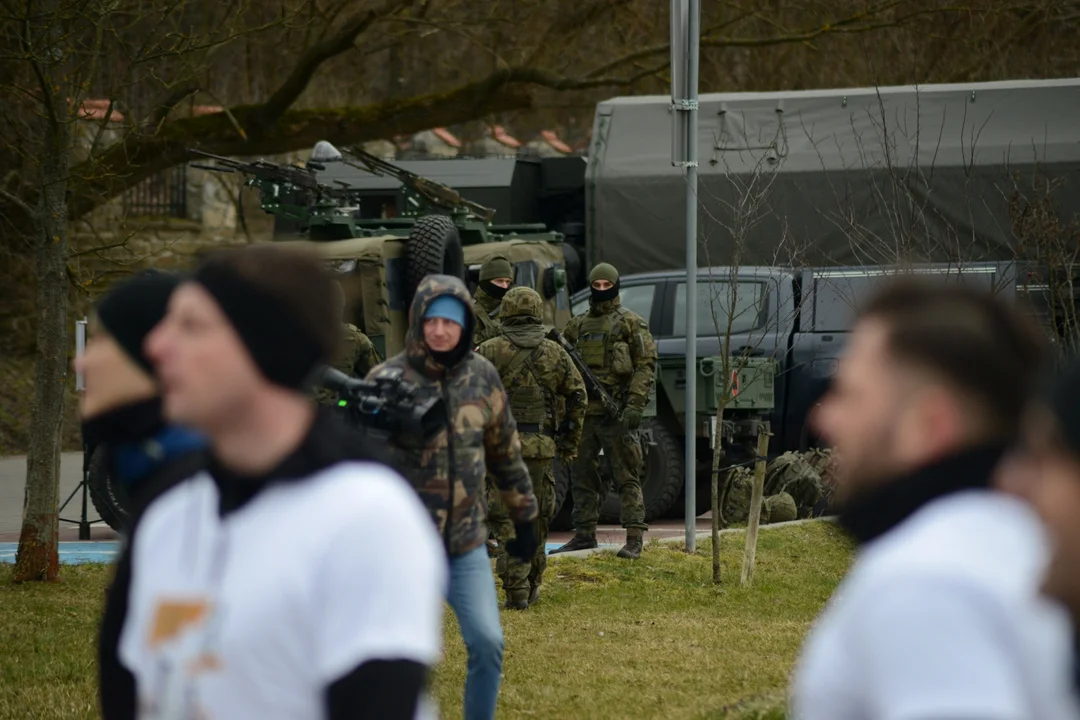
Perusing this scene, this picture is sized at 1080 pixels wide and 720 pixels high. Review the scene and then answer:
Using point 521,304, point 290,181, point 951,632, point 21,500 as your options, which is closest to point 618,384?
point 521,304

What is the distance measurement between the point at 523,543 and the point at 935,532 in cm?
370

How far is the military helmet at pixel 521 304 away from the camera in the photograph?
9.33 metres

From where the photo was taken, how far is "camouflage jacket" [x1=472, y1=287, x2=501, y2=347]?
10609mm

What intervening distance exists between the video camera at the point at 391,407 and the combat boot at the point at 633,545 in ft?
18.0

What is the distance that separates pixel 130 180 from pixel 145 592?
11.7m

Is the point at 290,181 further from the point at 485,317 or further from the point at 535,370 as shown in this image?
the point at 535,370

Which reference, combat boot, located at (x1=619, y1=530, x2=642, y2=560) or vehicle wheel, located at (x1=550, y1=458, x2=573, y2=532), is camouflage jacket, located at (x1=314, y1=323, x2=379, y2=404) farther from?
combat boot, located at (x1=619, y1=530, x2=642, y2=560)

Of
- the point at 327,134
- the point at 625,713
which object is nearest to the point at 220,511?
the point at 625,713

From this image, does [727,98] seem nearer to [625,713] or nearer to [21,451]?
[21,451]

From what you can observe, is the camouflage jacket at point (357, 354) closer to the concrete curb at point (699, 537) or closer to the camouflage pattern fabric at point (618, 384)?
the camouflage pattern fabric at point (618, 384)

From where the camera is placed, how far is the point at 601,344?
36.0 ft

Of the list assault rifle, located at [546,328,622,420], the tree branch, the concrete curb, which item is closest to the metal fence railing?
the tree branch

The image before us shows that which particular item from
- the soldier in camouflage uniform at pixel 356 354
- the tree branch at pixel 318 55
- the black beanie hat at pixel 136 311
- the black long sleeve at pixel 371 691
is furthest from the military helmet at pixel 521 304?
the black long sleeve at pixel 371 691

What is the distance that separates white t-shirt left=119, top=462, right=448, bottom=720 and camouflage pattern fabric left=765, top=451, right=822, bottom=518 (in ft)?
35.4
